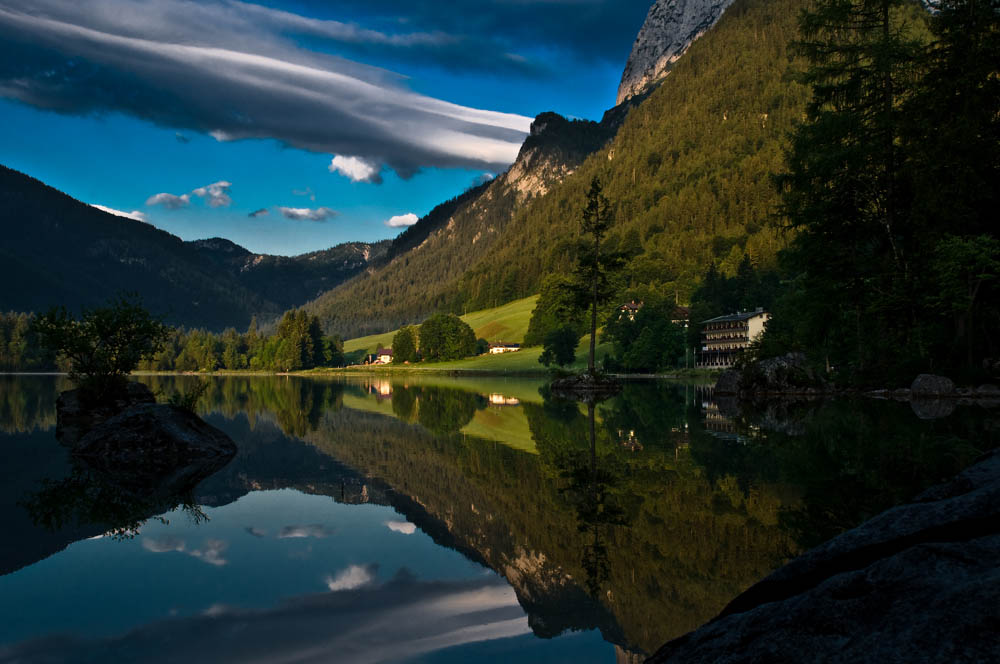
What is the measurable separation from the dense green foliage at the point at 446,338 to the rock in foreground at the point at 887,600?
563 feet

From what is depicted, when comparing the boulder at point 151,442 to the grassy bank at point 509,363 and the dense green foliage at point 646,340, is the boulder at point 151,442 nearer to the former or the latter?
the dense green foliage at point 646,340

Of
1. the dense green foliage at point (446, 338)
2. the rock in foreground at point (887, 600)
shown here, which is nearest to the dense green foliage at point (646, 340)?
the dense green foliage at point (446, 338)

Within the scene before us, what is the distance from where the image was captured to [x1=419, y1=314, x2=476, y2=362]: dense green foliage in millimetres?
175625

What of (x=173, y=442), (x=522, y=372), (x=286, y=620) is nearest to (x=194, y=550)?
(x=286, y=620)

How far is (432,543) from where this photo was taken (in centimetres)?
1016

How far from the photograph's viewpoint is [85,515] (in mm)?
11594

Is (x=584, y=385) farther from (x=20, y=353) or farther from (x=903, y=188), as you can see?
(x=20, y=353)

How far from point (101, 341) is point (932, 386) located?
40.6 m

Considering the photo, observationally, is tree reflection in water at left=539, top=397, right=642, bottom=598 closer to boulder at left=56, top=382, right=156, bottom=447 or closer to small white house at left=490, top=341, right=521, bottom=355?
boulder at left=56, top=382, right=156, bottom=447

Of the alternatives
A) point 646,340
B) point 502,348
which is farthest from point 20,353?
point 646,340

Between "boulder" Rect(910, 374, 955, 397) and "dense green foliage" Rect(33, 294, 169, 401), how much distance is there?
3786cm

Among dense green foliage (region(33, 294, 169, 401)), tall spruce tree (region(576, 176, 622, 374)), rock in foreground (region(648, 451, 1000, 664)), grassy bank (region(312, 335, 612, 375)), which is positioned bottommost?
grassy bank (region(312, 335, 612, 375))

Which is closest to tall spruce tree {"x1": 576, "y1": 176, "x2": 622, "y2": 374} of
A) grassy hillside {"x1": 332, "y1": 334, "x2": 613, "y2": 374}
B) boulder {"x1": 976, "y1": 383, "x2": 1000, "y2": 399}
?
boulder {"x1": 976, "y1": 383, "x2": 1000, "y2": 399}

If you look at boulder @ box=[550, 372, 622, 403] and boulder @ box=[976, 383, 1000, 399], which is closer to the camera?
boulder @ box=[976, 383, 1000, 399]
